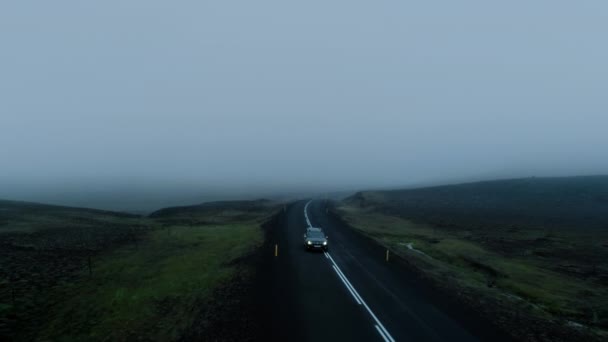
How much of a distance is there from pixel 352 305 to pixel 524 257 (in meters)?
28.6

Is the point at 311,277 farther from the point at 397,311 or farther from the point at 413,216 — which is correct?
the point at 413,216

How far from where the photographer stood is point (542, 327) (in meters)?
13.7

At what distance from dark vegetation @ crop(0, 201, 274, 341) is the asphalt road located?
2.57m

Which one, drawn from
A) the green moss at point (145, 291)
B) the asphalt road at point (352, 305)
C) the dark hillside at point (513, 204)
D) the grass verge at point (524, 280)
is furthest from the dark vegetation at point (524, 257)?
the green moss at point (145, 291)

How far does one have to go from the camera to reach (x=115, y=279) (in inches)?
800

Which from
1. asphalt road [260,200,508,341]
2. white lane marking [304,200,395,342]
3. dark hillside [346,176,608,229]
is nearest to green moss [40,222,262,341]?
asphalt road [260,200,508,341]

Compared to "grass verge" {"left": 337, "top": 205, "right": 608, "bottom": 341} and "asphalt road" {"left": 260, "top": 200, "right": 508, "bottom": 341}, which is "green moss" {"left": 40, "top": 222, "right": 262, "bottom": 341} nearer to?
"asphalt road" {"left": 260, "top": 200, "right": 508, "bottom": 341}

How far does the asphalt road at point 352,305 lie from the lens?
481 inches

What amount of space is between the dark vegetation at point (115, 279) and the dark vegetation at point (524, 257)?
13.6m

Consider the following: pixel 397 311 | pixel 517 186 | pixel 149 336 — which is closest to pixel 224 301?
pixel 149 336

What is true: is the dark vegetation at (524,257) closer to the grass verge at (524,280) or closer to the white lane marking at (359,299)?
the grass verge at (524,280)

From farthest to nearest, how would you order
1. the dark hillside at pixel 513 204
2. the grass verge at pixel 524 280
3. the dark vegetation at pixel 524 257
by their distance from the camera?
the dark hillside at pixel 513 204
the dark vegetation at pixel 524 257
the grass verge at pixel 524 280

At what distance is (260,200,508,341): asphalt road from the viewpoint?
40.1ft

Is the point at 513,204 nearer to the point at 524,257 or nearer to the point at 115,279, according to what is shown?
the point at 524,257
